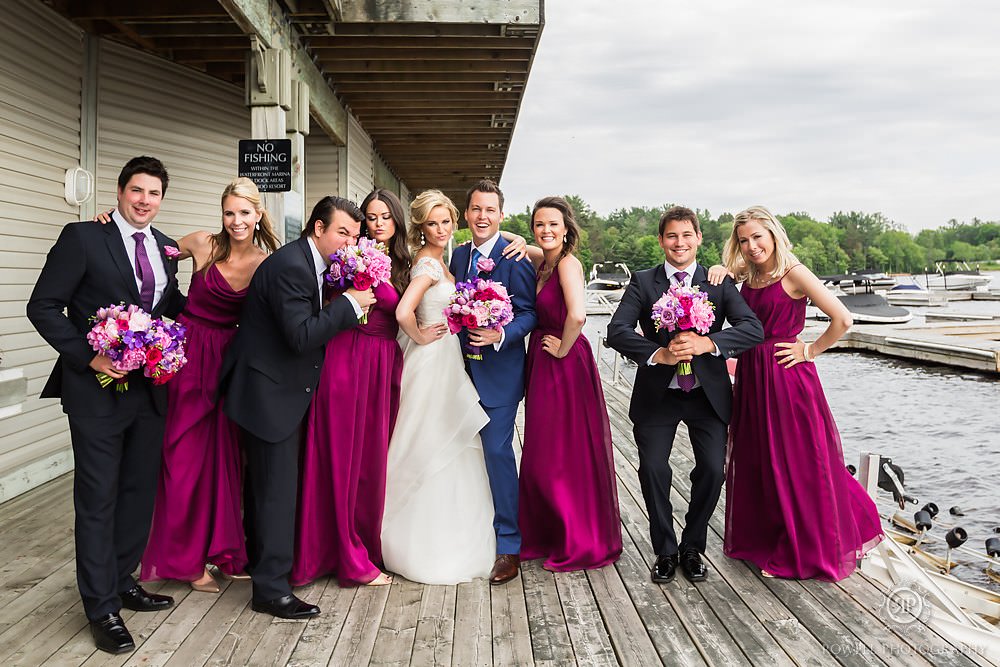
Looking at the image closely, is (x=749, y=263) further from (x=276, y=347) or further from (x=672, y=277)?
(x=276, y=347)

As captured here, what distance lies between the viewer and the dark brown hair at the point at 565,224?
4031 mm

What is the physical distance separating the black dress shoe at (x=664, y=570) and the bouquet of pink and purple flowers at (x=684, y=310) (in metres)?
1.23

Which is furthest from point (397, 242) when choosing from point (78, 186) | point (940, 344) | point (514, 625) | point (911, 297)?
point (911, 297)

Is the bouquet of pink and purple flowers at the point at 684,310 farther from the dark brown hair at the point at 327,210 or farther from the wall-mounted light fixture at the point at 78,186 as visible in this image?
the wall-mounted light fixture at the point at 78,186

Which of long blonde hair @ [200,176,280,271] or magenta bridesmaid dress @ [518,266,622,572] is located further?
magenta bridesmaid dress @ [518,266,622,572]

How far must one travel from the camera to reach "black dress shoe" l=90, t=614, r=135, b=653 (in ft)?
9.99

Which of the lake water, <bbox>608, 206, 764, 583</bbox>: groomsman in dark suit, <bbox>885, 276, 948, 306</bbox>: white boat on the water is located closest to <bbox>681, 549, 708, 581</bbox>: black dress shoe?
<bbox>608, 206, 764, 583</bbox>: groomsman in dark suit

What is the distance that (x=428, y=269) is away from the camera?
158 inches

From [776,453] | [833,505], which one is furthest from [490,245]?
[833,505]

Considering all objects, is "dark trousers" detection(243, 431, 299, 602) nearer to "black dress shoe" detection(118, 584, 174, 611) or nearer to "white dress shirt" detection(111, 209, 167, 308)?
"black dress shoe" detection(118, 584, 174, 611)

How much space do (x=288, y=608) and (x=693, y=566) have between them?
2.05 meters

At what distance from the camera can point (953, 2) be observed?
5655 inches

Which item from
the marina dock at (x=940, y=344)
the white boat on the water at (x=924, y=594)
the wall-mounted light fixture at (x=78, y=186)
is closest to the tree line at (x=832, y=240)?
the marina dock at (x=940, y=344)

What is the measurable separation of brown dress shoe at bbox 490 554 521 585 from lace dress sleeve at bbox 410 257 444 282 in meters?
1.53
